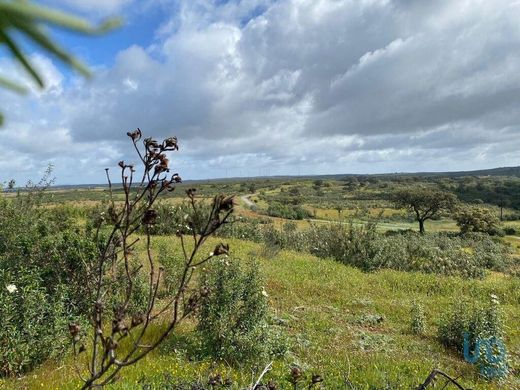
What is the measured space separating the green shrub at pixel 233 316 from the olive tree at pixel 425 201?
41827 millimetres

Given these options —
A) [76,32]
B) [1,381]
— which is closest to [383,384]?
[1,381]

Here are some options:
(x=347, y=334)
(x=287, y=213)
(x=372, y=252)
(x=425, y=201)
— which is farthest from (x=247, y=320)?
(x=287, y=213)

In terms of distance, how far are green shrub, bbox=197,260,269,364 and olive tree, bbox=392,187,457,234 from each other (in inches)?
1647

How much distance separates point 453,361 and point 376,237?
34.1 ft

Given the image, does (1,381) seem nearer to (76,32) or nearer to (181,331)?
(181,331)

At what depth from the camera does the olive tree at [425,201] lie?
4600 centimetres

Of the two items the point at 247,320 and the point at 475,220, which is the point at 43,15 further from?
the point at 475,220

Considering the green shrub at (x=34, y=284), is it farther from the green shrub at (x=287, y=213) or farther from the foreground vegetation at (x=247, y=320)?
the green shrub at (x=287, y=213)

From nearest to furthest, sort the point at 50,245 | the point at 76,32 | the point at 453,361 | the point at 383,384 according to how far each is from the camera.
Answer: the point at 76,32 < the point at 383,384 < the point at 453,361 < the point at 50,245

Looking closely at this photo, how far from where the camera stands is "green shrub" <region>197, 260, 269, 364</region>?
586cm

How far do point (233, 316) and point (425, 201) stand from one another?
149 feet

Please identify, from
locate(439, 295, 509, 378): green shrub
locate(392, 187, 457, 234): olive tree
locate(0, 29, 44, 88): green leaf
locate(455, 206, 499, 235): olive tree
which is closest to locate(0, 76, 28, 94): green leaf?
locate(0, 29, 44, 88): green leaf

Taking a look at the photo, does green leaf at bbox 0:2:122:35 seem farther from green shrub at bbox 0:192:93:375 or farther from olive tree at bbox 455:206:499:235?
olive tree at bbox 455:206:499:235

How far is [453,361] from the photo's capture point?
693 cm
